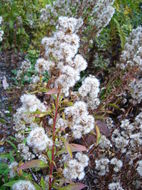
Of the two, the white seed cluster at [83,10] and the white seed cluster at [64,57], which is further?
the white seed cluster at [83,10]

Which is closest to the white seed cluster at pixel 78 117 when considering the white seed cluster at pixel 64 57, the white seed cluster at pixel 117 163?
the white seed cluster at pixel 64 57

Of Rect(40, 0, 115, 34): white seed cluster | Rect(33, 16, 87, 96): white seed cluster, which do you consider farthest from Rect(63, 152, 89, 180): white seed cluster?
Rect(40, 0, 115, 34): white seed cluster

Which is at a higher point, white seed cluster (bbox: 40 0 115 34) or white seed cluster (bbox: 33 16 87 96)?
white seed cluster (bbox: 40 0 115 34)

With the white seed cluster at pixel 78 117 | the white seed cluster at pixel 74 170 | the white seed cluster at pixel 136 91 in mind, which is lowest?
the white seed cluster at pixel 74 170

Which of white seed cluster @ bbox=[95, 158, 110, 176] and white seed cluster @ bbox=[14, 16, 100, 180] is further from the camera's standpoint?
white seed cluster @ bbox=[95, 158, 110, 176]

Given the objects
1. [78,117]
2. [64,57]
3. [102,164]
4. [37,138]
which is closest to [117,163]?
[102,164]

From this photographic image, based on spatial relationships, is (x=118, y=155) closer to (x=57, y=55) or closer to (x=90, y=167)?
(x=90, y=167)

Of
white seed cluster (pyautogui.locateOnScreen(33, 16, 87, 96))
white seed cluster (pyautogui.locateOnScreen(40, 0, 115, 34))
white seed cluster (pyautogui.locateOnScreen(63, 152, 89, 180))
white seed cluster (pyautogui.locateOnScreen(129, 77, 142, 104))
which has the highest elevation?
white seed cluster (pyautogui.locateOnScreen(40, 0, 115, 34))

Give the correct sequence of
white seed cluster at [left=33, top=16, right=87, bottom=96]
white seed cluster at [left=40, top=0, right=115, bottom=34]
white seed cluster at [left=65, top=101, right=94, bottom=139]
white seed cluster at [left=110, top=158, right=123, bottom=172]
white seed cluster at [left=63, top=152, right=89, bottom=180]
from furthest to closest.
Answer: white seed cluster at [left=40, top=0, right=115, bottom=34], white seed cluster at [left=110, top=158, right=123, bottom=172], white seed cluster at [left=63, top=152, right=89, bottom=180], white seed cluster at [left=65, top=101, right=94, bottom=139], white seed cluster at [left=33, top=16, right=87, bottom=96]

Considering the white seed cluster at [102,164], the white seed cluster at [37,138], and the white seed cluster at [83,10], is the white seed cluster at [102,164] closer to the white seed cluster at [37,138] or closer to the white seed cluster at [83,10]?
the white seed cluster at [37,138]

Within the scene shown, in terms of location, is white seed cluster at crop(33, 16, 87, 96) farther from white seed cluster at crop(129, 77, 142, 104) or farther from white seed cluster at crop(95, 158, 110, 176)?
white seed cluster at crop(129, 77, 142, 104)

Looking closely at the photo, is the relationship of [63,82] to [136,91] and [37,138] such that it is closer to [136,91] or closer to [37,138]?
[37,138]
